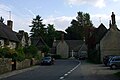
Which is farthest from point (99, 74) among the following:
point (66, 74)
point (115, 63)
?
point (115, 63)

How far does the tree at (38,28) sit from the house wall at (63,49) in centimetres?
2842

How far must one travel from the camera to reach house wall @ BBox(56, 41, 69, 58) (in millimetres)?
117188

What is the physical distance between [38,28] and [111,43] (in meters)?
87.0

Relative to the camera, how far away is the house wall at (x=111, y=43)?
211ft

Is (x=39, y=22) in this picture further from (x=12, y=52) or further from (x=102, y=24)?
(x=12, y=52)

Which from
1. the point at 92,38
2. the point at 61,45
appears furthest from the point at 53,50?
the point at 92,38

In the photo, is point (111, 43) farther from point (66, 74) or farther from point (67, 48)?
Result: point (67, 48)

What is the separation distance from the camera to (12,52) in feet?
125

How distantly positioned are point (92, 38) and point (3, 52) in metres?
46.5

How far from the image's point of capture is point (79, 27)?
14938 cm

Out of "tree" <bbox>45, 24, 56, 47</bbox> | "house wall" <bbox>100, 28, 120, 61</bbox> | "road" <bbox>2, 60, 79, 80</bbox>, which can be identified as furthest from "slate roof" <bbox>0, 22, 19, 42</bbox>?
"tree" <bbox>45, 24, 56, 47</bbox>

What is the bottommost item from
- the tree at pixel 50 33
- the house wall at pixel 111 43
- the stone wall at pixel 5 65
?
the stone wall at pixel 5 65

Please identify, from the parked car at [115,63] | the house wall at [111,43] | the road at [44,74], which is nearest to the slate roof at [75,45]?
the house wall at [111,43]

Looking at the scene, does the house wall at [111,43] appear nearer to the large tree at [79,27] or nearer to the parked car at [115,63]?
the parked car at [115,63]
